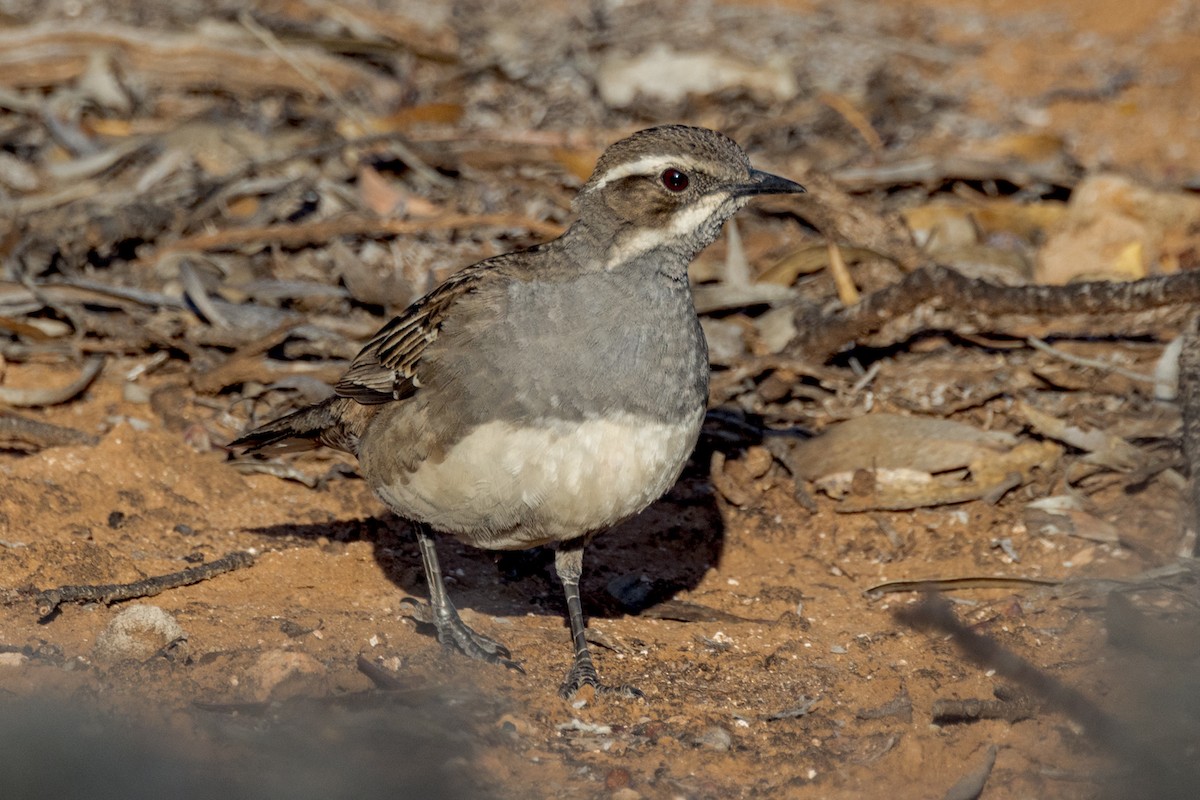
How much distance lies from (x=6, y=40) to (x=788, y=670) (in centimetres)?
894

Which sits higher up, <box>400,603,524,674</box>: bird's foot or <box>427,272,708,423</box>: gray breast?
<box>427,272,708,423</box>: gray breast

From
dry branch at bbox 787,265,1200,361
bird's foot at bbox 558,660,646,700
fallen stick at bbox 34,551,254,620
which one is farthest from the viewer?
dry branch at bbox 787,265,1200,361

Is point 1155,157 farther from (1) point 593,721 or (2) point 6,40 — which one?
(2) point 6,40

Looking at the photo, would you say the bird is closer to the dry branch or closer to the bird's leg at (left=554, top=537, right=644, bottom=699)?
the bird's leg at (left=554, top=537, right=644, bottom=699)

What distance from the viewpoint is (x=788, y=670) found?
6766 millimetres

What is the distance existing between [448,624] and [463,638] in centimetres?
20

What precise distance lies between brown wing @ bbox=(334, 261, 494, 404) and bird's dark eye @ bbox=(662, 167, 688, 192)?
3.04ft

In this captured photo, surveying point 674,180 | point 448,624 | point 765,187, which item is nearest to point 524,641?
point 448,624

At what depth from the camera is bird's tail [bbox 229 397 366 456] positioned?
7.26 meters

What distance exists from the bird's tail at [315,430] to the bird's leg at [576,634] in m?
1.25

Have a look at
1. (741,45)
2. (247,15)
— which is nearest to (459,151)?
(247,15)

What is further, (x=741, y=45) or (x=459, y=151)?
(x=741, y=45)

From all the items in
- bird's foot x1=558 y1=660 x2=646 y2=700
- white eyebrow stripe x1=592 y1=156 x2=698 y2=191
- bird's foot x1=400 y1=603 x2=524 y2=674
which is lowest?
bird's foot x1=400 y1=603 x2=524 y2=674

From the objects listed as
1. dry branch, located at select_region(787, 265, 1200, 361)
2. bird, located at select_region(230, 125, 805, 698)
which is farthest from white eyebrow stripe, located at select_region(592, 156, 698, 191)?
dry branch, located at select_region(787, 265, 1200, 361)
